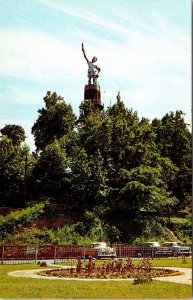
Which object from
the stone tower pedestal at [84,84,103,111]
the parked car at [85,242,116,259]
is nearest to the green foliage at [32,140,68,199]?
the parked car at [85,242,116,259]

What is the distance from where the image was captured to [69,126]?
1870 inches

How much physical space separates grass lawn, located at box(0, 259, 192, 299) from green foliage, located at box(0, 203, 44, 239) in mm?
22413

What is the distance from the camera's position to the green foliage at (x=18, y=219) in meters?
36.8

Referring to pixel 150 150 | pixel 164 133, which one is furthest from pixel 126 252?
pixel 164 133

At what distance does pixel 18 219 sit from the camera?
37344mm

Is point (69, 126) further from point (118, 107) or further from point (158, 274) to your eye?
point (158, 274)

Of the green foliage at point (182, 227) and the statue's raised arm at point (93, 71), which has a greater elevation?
the statue's raised arm at point (93, 71)

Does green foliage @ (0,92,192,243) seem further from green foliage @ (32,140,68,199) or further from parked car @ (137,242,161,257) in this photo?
parked car @ (137,242,161,257)

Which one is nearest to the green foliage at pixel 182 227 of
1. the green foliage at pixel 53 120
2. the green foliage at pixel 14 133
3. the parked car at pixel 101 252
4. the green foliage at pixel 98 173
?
the green foliage at pixel 98 173

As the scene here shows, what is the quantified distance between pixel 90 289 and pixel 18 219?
25653 mm

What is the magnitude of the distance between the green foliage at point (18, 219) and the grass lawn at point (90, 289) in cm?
2241

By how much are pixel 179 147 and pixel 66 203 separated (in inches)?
658

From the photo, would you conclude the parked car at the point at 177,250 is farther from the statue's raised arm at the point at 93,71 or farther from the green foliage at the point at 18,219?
the statue's raised arm at the point at 93,71

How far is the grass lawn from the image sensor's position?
37.8ft
